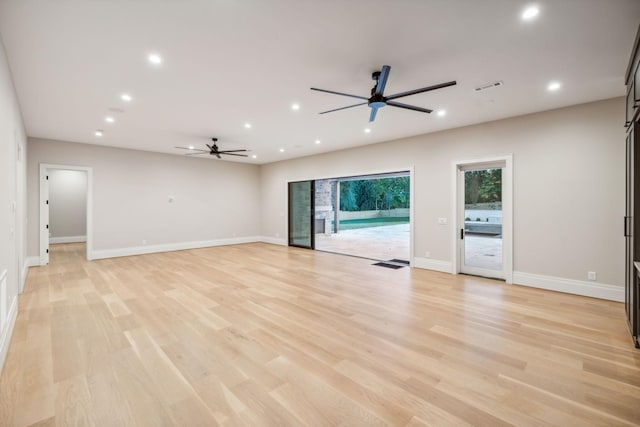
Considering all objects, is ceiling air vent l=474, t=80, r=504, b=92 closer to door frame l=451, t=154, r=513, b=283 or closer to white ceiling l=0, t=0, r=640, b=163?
white ceiling l=0, t=0, r=640, b=163

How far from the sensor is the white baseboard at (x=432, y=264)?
5.74 metres

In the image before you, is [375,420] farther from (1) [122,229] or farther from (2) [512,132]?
(1) [122,229]

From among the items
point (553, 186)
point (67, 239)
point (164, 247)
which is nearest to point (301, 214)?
point (164, 247)

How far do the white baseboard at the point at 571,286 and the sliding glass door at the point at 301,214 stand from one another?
18.0ft

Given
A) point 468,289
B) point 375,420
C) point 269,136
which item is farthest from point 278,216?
point 375,420

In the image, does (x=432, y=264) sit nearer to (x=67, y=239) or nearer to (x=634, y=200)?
(x=634, y=200)

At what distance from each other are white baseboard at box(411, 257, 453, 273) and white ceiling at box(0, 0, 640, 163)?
2826 millimetres

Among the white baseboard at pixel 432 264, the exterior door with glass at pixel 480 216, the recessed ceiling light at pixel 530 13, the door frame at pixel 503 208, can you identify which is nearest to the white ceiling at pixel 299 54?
the recessed ceiling light at pixel 530 13

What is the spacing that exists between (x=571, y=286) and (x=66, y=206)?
14.1m

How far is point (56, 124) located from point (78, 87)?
2434 millimetres

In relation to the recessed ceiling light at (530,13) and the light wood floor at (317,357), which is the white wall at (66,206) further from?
the recessed ceiling light at (530,13)

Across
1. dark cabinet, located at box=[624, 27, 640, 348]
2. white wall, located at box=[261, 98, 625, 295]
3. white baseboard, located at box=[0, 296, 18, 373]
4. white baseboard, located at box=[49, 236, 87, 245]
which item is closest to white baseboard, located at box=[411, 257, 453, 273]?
white wall, located at box=[261, 98, 625, 295]

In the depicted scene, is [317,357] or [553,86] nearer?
[317,357]

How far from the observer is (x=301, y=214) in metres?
9.34
